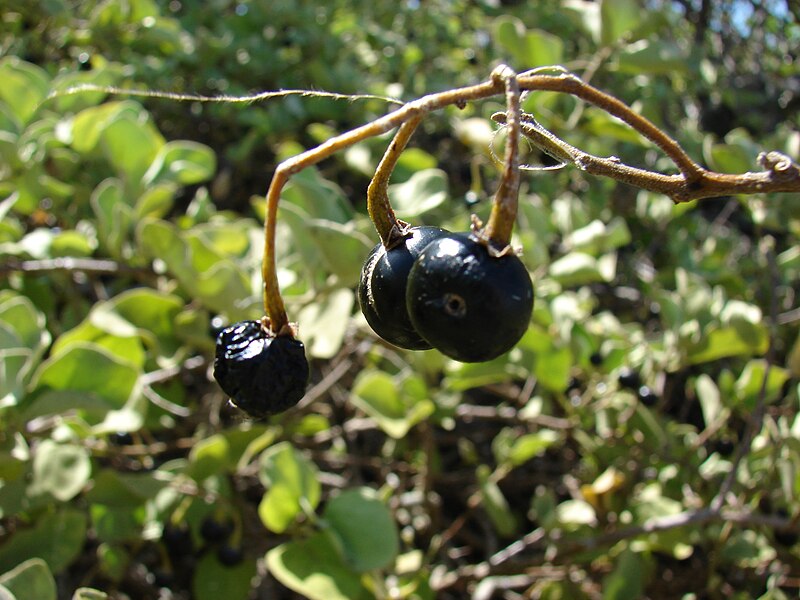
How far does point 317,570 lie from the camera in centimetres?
173

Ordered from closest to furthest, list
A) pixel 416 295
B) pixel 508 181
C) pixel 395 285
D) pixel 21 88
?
1. pixel 508 181
2. pixel 416 295
3. pixel 395 285
4. pixel 21 88

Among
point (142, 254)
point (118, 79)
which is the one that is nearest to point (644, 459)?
point (142, 254)

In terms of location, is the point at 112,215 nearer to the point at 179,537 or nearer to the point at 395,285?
the point at 179,537

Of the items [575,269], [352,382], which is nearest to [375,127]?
[575,269]

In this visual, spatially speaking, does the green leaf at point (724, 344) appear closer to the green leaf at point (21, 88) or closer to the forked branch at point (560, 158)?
the forked branch at point (560, 158)

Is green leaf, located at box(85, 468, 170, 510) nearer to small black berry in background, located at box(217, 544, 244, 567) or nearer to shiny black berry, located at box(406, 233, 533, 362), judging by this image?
Result: small black berry in background, located at box(217, 544, 244, 567)

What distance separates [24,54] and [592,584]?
308 cm

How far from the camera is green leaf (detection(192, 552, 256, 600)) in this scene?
200 centimetres

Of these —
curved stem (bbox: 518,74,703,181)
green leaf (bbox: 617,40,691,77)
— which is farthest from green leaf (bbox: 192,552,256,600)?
green leaf (bbox: 617,40,691,77)

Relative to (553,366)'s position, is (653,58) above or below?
above

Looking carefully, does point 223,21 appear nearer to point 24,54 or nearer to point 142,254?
point 24,54

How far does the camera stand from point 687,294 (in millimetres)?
2168

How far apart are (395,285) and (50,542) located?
1271 millimetres

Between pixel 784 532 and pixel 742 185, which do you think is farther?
pixel 784 532
